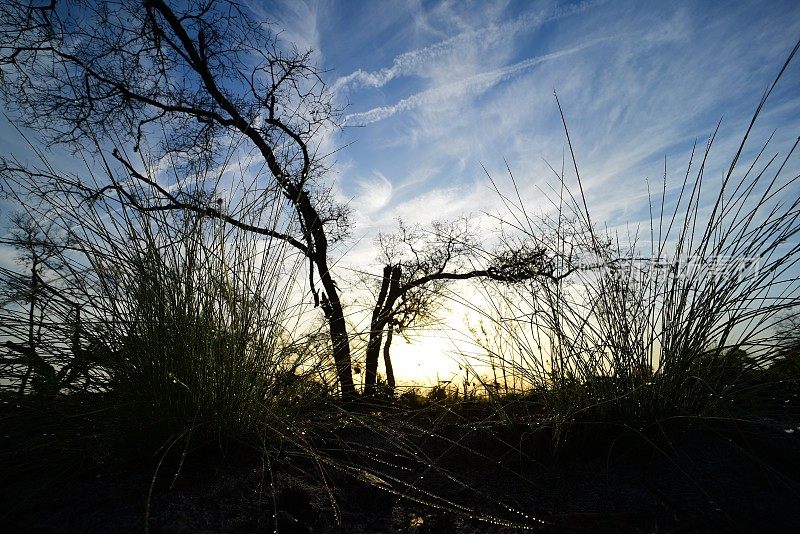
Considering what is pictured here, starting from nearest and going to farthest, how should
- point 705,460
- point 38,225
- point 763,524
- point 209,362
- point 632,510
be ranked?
point 763,524
point 632,510
point 705,460
point 209,362
point 38,225

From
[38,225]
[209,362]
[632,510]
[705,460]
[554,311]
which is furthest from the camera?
[554,311]

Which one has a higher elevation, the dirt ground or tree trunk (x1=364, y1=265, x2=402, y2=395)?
tree trunk (x1=364, y1=265, x2=402, y2=395)

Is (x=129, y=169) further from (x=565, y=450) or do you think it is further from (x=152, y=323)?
(x=565, y=450)

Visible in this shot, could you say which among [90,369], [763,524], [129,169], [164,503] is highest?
[129,169]

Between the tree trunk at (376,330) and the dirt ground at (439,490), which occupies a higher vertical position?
the tree trunk at (376,330)

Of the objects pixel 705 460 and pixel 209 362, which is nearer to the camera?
pixel 705 460

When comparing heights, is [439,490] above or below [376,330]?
below

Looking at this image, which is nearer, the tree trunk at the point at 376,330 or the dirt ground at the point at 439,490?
the dirt ground at the point at 439,490

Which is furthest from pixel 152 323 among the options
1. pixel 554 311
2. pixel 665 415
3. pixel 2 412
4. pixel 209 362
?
pixel 665 415

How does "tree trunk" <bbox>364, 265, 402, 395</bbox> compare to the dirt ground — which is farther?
"tree trunk" <bbox>364, 265, 402, 395</bbox>

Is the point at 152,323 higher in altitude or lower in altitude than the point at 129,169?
lower

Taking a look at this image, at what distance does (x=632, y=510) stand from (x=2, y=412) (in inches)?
76.1

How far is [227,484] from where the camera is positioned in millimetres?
1166

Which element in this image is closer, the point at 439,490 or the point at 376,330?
the point at 439,490
